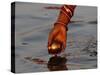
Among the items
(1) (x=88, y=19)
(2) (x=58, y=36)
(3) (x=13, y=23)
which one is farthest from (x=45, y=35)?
(1) (x=88, y=19)

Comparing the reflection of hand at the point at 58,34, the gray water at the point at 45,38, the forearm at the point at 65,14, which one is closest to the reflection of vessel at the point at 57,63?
the gray water at the point at 45,38

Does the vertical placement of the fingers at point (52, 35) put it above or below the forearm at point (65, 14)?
below

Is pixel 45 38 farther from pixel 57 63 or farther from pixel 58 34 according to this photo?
pixel 57 63

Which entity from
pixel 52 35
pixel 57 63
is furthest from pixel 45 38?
pixel 57 63

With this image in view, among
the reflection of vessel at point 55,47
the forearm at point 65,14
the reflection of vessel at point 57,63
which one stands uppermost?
the forearm at point 65,14

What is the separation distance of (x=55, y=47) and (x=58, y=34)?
0.16 metres

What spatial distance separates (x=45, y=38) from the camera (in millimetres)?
3320

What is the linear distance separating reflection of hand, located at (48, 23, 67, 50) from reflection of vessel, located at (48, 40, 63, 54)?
4cm

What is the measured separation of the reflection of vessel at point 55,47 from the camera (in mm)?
3370

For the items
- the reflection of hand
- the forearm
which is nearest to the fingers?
the reflection of hand

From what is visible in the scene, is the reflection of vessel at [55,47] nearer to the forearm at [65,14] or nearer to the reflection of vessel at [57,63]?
the reflection of vessel at [57,63]

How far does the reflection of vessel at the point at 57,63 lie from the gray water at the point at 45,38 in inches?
0.5

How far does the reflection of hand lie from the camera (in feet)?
11.0

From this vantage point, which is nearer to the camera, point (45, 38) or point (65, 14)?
point (45, 38)
